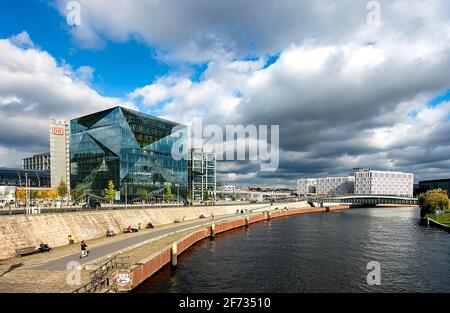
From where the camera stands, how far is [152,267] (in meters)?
31.5

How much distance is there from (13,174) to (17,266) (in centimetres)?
15247

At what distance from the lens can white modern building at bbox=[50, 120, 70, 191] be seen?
15250 cm

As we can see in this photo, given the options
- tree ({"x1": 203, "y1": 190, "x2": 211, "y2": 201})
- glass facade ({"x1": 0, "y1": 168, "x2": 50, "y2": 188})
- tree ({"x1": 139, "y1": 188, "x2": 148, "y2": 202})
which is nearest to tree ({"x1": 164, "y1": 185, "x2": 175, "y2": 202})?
tree ({"x1": 139, "y1": 188, "x2": 148, "y2": 202})

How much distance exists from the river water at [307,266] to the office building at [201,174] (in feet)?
321

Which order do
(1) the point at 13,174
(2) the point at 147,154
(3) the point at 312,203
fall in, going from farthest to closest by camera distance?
(3) the point at 312,203 → (1) the point at 13,174 → (2) the point at 147,154

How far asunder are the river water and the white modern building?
124 metres

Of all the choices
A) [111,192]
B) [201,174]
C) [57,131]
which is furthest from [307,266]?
[57,131]

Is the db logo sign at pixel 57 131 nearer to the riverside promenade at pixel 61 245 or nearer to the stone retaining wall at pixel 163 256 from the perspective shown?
the stone retaining wall at pixel 163 256

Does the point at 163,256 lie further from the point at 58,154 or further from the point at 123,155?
the point at 58,154

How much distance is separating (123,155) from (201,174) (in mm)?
70486

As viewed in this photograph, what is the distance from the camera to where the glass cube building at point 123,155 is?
92.5 metres
